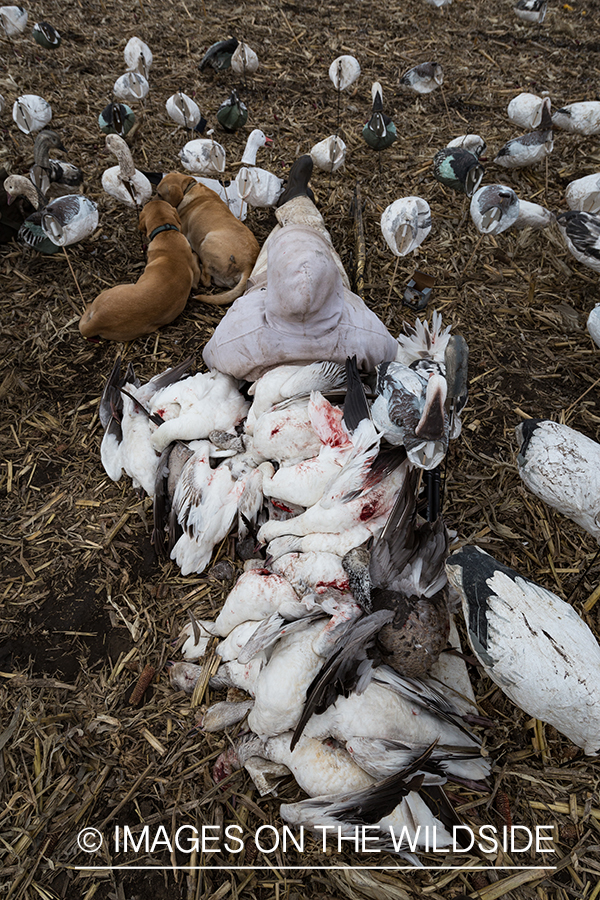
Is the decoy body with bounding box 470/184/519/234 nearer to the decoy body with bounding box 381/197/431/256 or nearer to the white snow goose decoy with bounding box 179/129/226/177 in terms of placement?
the decoy body with bounding box 381/197/431/256

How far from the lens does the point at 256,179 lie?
3.26m

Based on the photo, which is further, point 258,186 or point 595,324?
point 258,186

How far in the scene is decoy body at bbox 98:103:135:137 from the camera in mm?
3760

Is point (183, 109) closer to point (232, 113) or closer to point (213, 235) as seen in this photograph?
point (232, 113)

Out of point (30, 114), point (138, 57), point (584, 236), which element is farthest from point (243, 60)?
point (584, 236)

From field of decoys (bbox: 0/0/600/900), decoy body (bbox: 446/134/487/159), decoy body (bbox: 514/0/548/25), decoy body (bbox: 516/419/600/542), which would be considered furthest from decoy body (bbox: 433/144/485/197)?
decoy body (bbox: 514/0/548/25)

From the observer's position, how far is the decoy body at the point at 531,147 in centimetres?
368

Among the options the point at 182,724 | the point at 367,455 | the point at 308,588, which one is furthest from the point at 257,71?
the point at 182,724

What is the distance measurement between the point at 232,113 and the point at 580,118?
102 inches

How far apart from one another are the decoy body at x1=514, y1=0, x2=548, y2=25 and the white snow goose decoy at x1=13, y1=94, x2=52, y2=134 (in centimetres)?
474

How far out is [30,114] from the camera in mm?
3564

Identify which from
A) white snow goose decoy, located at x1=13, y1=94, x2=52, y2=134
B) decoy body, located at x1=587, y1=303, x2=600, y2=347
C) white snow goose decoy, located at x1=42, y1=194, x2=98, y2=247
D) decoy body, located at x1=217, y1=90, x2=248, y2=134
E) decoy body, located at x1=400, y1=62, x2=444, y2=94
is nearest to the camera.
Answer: decoy body, located at x1=587, y1=303, x2=600, y2=347

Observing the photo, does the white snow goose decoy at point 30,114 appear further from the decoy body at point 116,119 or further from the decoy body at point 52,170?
the decoy body at point 116,119

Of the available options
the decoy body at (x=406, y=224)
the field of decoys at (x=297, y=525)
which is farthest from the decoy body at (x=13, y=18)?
the decoy body at (x=406, y=224)
